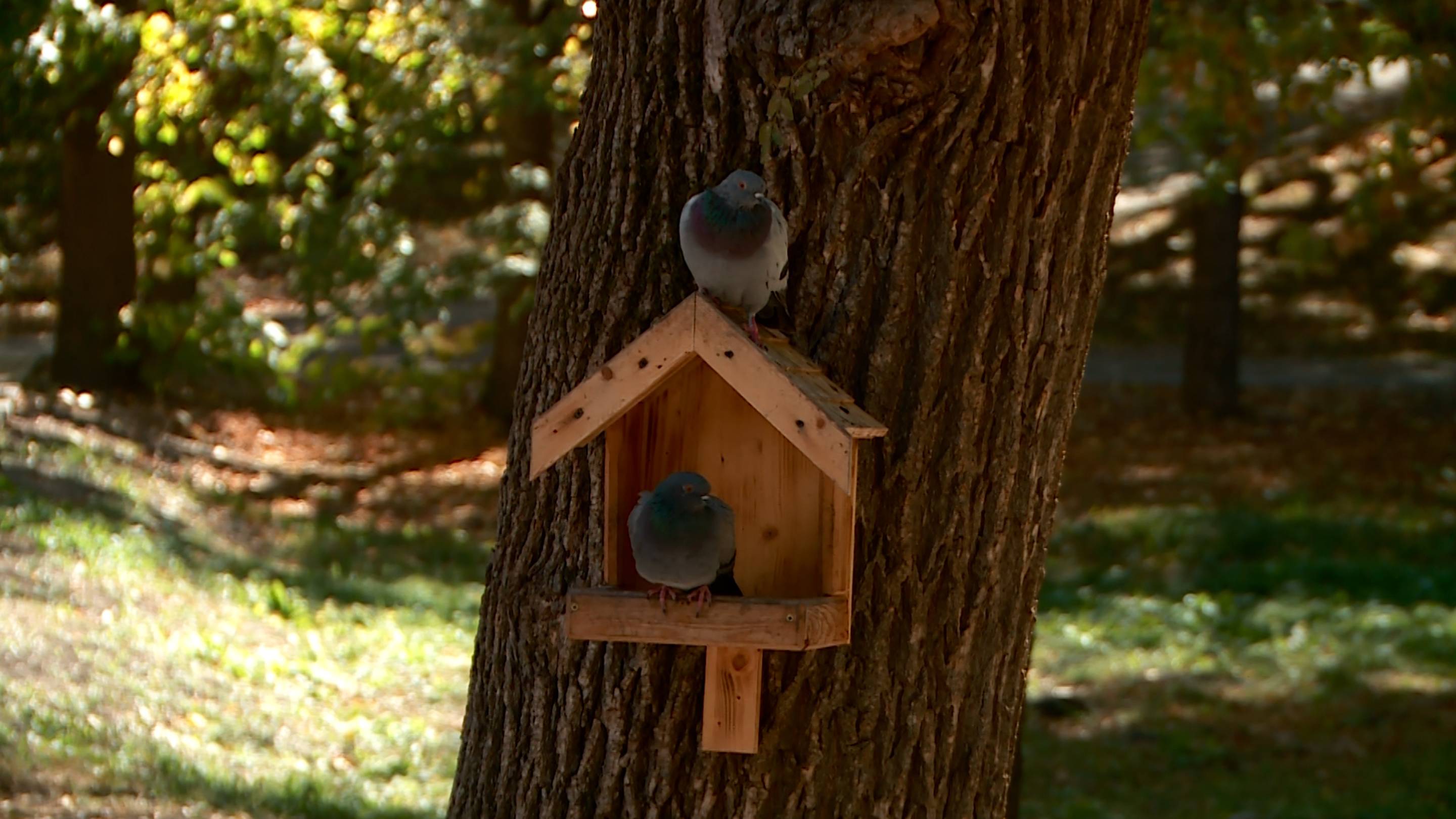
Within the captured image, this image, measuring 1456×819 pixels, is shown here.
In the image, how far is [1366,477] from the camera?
46.1 feet

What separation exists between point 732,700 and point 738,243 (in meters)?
0.89

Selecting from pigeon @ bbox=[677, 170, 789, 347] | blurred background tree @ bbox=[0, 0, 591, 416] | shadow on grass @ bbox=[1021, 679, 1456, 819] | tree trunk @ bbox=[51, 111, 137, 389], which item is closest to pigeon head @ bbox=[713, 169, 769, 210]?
pigeon @ bbox=[677, 170, 789, 347]

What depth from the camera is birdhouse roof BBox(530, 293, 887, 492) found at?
2.64m

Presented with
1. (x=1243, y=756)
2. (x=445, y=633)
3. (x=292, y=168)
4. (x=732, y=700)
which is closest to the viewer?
(x=732, y=700)

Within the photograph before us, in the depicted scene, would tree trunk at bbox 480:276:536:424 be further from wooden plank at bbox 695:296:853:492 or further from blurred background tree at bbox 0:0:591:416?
wooden plank at bbox 695:296:853:492

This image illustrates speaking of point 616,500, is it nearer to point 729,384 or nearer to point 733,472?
point 733,472

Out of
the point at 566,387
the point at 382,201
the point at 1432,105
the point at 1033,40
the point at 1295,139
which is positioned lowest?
the point at 566,387

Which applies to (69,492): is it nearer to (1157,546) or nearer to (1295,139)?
(1157,546)

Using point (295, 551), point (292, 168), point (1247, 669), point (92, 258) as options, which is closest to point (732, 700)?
point (1247, 669)

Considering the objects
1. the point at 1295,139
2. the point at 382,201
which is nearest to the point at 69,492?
the point at 382,201

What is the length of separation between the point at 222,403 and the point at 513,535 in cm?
1447

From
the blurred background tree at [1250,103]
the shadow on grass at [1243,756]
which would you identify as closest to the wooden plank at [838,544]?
the shadow on grass at [1243,756]

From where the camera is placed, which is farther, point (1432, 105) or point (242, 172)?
point (242, 172)

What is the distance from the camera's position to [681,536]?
2635 millimetres
